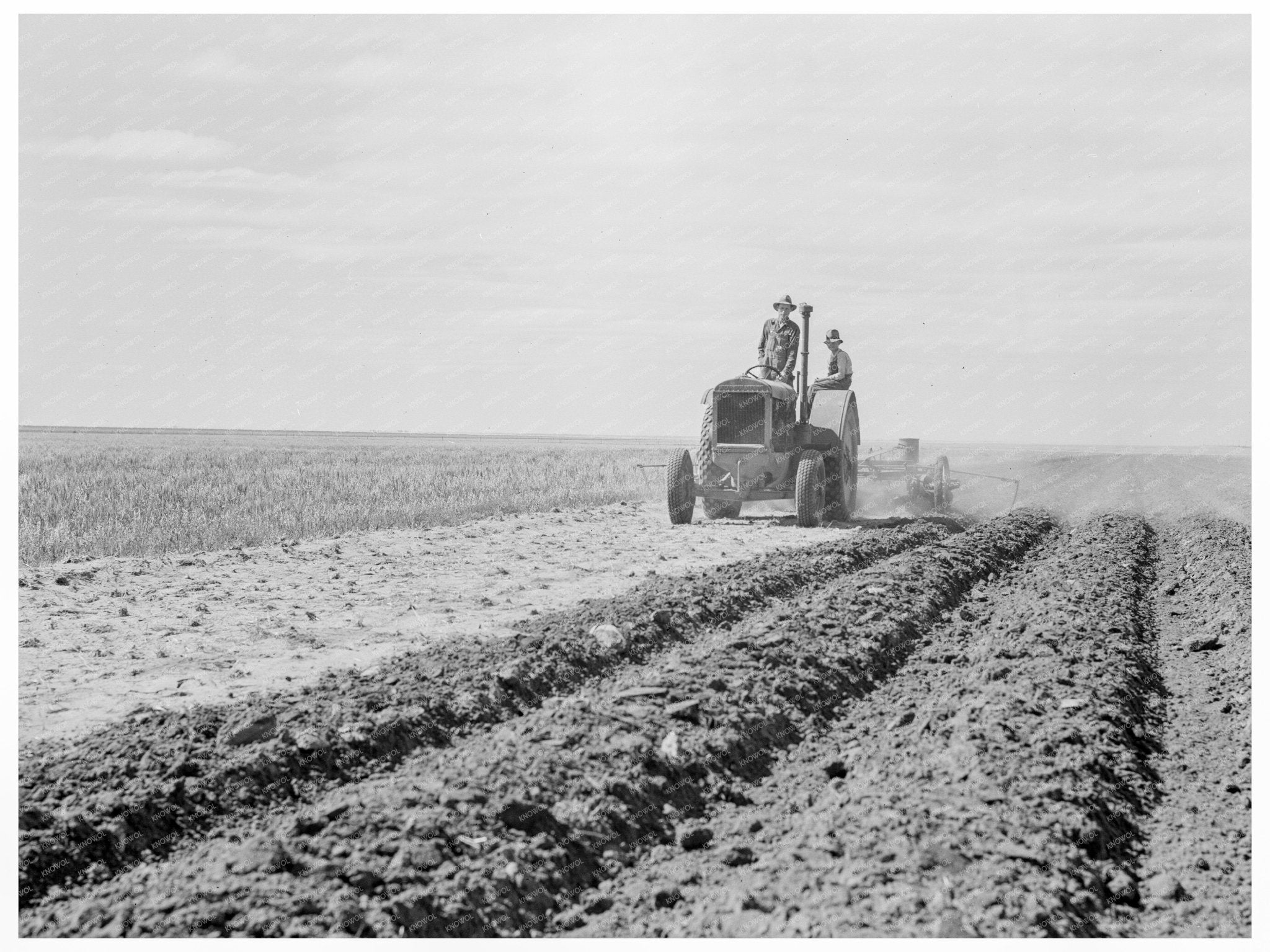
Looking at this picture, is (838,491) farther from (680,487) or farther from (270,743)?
(270,743)

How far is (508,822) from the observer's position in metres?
4.44

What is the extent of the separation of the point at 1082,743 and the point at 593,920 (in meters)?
2.86

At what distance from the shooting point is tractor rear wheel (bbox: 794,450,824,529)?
50.4 feet

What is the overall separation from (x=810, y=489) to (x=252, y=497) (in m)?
9.79

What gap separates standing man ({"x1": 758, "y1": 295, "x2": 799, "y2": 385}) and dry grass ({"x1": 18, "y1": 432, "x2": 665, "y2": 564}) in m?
5.04

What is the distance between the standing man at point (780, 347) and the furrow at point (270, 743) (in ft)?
28.7

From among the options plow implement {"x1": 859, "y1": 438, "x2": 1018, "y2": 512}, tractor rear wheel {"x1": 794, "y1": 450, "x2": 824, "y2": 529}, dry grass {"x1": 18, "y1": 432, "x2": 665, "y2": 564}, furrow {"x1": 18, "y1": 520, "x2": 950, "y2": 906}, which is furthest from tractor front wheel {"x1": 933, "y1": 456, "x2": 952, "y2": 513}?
furrow {"x1": 18, "y1": 520, "x2": 950, "y2": 906}

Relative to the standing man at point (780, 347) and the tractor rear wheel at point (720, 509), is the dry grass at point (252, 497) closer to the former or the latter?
the tractor rear wheel at point (720, 509)

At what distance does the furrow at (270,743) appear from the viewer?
4.40 m

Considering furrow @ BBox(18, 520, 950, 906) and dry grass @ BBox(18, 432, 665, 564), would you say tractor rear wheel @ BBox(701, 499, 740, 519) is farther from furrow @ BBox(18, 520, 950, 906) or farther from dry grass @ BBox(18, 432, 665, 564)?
furrow @ BBox(18, 520, 950, 906)

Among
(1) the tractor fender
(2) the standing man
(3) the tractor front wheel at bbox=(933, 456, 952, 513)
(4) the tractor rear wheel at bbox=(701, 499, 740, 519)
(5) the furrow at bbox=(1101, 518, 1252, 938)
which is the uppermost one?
(2) the standing man

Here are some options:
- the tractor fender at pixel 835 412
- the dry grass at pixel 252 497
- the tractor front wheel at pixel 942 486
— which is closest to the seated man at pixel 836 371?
the tractor fender at pixel 835 412
